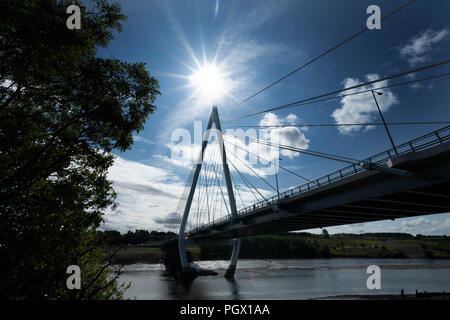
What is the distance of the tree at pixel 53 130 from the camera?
566 centimetres

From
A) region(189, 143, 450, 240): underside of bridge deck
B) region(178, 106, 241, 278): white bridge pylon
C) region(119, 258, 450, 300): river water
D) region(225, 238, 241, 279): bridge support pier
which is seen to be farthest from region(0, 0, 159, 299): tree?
region(225, 238, 241, 279): bridge support pier

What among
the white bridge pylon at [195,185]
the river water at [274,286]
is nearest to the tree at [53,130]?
the river water at [274,286]

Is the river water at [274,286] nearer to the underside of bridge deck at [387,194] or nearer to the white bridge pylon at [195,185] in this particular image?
the white bridge pylon at [195,185]

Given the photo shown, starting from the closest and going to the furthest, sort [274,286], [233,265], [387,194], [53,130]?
[53,130]
[387,194]
[274,286]
[233,265]

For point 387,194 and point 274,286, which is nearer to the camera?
point 387,194

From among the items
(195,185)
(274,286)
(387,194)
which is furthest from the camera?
(195,185)

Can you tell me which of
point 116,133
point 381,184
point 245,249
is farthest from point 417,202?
point 245,249

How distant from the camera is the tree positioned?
5664 mm

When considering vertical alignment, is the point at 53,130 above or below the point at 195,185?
below

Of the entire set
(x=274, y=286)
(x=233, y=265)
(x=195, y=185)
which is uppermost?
(x=195, y=185)


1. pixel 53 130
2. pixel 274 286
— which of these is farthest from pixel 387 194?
pixel 274 286

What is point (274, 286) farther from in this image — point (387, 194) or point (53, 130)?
point (53, 130)

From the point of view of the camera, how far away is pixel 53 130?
7660 millimetres
